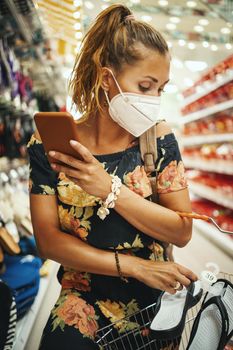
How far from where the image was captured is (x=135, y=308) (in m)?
1.06

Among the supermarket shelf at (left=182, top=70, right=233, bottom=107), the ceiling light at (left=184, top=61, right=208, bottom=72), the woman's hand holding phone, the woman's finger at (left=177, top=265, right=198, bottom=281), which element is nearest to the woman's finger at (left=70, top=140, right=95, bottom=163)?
the woman's hand holding phone

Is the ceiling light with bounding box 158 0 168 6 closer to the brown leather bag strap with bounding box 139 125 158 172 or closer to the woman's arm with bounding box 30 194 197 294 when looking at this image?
the brown leather bag strap with bounding box 139 125 158 172

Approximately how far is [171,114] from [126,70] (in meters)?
13.4

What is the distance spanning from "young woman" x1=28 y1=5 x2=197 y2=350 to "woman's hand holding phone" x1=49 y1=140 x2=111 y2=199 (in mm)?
102

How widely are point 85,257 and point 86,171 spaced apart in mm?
302

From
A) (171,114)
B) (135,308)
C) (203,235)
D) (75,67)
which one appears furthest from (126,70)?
(171,114)

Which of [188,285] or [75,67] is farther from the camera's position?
[75,67]

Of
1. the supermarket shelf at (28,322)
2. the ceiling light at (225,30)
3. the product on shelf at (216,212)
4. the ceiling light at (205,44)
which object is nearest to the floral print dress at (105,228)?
the supermarket shelf at (28,322)

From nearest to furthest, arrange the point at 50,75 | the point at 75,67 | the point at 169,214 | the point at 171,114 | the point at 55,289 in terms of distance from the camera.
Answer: the point at 169,214
the point at 75,67
the point at 55,289
the point at 50,75
the point at 171,114

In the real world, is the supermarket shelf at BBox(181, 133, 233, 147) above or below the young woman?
below

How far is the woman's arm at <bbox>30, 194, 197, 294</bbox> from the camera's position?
0.91 m

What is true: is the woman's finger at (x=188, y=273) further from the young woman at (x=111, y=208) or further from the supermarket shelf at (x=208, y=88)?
the supermarket shelf at (x=208, y=88)

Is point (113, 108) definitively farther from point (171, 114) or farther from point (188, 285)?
point (171, 114)

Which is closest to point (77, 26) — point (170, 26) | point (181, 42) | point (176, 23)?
point (176, 23)
